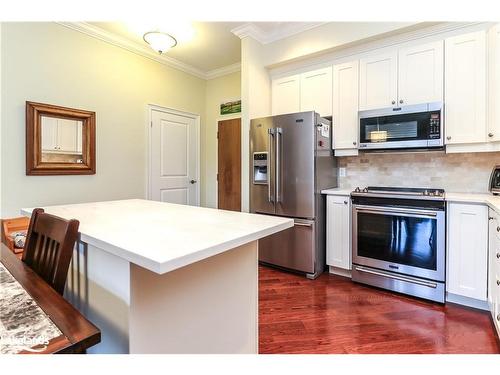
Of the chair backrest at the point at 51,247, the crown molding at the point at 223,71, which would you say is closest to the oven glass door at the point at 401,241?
the chair backrest at the point at 51,247

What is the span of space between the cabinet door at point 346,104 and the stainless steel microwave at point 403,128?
14cm

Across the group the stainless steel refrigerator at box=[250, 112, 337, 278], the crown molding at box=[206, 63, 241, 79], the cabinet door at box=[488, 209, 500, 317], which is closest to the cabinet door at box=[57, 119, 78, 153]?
the stainless steel refrigerator at box=[250, 112, 337, 278]

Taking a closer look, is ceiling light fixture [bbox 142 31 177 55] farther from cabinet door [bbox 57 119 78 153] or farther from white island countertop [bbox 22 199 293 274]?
white island countertop [bbox 22 199 293 274]

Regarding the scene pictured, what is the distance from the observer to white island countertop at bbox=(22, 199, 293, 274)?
812 mm

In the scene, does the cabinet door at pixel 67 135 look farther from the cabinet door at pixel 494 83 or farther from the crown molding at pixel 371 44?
the cabinet door at pixel 494 83

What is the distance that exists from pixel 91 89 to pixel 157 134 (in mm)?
997

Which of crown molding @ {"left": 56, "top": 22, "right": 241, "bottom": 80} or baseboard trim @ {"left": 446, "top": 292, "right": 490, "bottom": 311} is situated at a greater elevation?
crown molding @ {"left": 56, "top": 22, "right": 241, "bottom": 80}

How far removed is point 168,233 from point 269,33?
3089 millimetres

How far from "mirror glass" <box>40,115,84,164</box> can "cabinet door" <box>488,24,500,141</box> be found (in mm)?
3948

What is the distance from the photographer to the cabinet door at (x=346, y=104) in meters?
2.87

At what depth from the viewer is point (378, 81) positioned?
2729 mm

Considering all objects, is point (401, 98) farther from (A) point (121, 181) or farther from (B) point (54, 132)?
(B) point (54, 132)

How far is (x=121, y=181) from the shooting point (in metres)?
3.42
